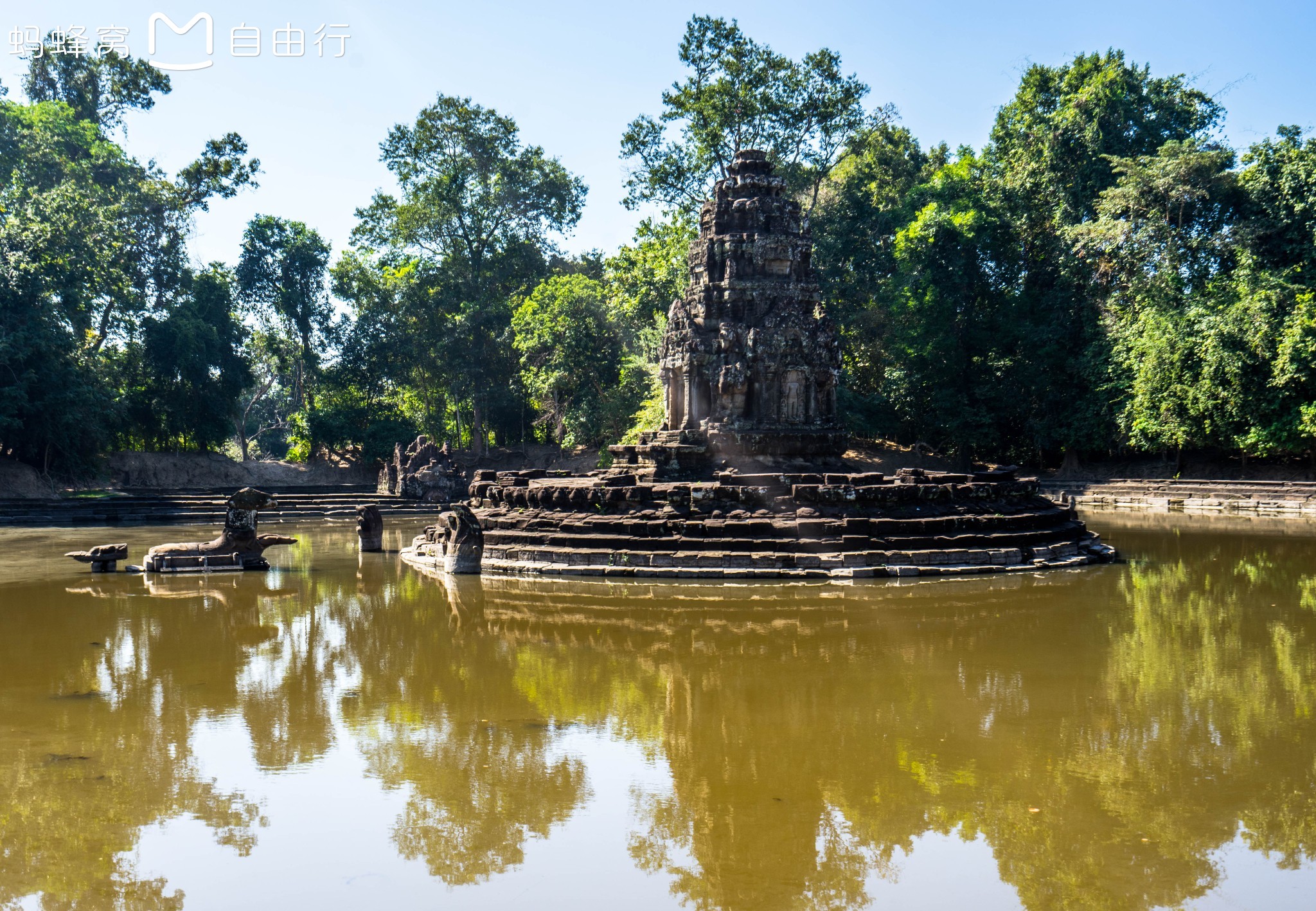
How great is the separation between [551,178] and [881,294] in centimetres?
1465

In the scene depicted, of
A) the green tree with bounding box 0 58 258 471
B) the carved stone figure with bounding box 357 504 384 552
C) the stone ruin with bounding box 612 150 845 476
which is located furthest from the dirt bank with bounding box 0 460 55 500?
the stone ruin with bounding box 612 150 845 476

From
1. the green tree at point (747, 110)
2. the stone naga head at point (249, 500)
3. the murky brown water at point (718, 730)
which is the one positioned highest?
the green tree at point (747, 110)

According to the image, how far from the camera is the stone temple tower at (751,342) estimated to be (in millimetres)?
15945

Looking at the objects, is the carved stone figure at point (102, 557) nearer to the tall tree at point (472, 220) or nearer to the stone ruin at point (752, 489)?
the stone ruin at point (752, 489)

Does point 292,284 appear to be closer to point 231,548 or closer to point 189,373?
point 189,373

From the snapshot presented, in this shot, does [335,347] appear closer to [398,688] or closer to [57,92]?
[57,92]

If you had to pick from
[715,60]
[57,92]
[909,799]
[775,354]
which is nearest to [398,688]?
[909,799]

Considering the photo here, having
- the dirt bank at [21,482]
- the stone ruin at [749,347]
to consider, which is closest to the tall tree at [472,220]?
the dirt bank at [21,482]

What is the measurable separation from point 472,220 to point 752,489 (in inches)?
1114

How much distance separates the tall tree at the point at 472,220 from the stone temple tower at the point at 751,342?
20.5m

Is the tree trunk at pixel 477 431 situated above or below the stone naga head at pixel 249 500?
above

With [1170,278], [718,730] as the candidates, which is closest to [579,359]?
[1170,278]

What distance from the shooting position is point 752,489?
13211mm

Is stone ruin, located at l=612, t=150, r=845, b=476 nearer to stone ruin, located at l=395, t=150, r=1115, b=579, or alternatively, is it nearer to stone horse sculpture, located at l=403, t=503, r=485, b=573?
stone ruin, located at l=395, t=150, r=1115, b=579
